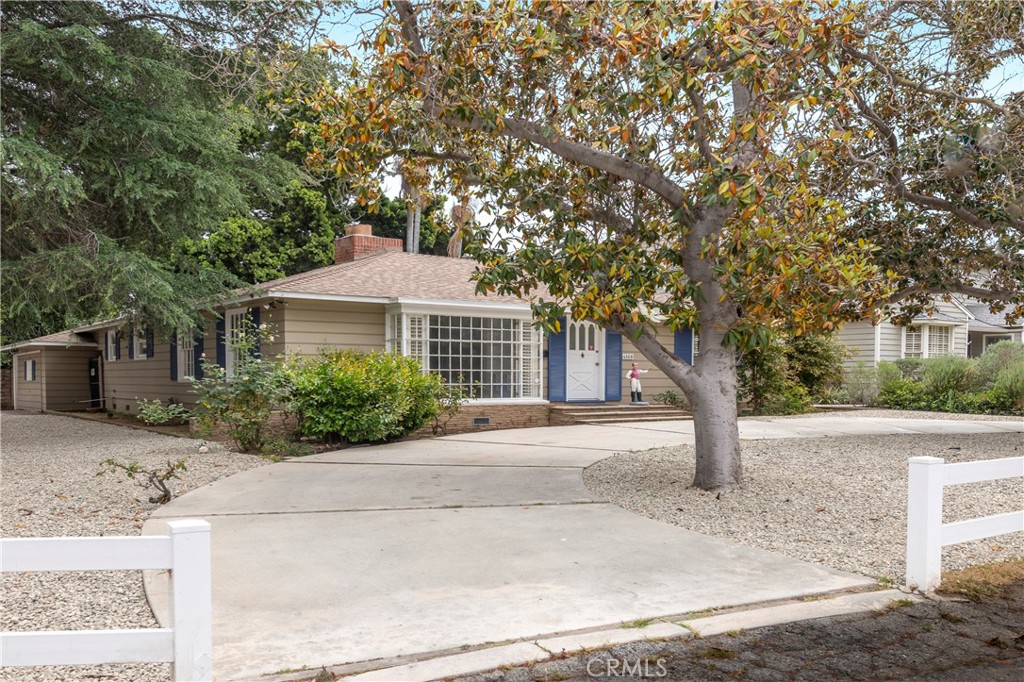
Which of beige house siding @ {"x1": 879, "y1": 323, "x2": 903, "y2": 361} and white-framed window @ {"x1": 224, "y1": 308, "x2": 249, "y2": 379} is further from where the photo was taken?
beige house siding @ {"x1": 879, "y1": 323, "x2": 903, "y2": 361}

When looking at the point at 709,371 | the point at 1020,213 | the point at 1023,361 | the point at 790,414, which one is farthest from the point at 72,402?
the point at 1023,361

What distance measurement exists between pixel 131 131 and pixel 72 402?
684 inches

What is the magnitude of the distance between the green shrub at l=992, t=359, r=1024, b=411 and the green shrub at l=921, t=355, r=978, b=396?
1521 millimetres

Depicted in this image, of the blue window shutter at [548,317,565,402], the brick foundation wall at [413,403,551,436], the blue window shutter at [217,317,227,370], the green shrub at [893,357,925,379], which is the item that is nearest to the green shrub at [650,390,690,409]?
the blue window shutter at [548,317,565,402]

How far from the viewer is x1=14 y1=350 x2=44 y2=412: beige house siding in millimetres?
28547

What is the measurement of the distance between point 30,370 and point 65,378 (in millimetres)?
4191

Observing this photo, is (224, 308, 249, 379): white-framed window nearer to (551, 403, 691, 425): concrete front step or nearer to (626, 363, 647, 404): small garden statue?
(551, 403, 691, 425): concrete front step

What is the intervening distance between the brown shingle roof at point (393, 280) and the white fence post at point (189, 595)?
11277mm

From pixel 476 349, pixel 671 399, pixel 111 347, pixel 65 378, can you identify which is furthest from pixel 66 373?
pixel 671 399

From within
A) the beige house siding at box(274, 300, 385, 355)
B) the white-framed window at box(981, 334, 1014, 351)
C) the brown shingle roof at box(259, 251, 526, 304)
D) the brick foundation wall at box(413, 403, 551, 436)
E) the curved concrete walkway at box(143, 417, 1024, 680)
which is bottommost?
the brick foundation wall at box(413, 403, 551, 436)

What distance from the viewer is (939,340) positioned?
94.7ft

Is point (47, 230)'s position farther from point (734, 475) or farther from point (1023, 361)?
point (1023, 361)

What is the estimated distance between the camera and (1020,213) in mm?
11148

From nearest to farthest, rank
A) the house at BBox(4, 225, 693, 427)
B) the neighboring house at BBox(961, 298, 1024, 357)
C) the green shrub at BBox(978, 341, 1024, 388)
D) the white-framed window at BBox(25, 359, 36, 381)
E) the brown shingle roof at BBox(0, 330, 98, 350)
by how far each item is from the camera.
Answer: the house at BBox(4, 225, 693, 427), the green shrub at BBox(978, 341, 1024, 388), the brown shingle roof at BBox(0, 330, 98, 350), the white-framed window at BBox(25, 359, 36, 381), the neighboring house at BBox(961, 298, 1024, 357)
